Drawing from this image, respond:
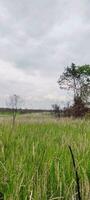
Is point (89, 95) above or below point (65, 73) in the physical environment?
below

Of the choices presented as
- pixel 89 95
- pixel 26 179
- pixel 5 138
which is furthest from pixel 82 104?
pixel 26 179

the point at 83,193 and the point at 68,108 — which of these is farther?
the point at 68,108

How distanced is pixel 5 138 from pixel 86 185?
6.32ft

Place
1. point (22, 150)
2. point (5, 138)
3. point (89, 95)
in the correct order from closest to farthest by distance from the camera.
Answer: point (22, 150) → point (5, 138) → point (89, 95)

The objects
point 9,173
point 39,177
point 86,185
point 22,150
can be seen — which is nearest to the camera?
point 86,185

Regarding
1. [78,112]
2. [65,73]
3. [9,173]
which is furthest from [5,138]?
[65,73]

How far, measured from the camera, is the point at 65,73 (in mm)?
29672

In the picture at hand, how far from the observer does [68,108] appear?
22.3 meters

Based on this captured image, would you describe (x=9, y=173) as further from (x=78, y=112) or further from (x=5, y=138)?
(x=78, y=112)

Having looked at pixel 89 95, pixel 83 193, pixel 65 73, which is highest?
pixel 65 73

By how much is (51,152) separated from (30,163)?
0.95ft

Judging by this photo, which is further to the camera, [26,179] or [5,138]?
[5,138]

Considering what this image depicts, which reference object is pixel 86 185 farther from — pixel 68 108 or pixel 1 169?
pixel 68 108

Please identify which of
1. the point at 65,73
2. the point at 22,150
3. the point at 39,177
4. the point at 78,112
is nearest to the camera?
the point at 39,177
